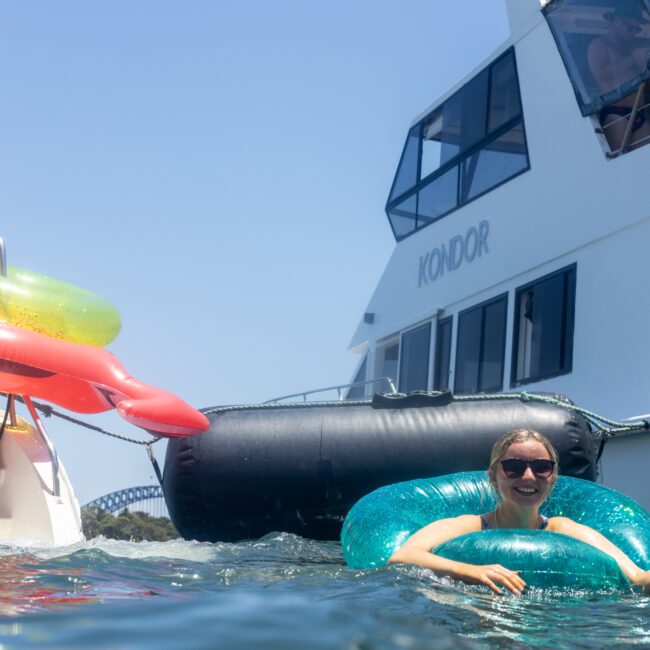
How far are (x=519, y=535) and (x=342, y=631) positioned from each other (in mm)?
1492

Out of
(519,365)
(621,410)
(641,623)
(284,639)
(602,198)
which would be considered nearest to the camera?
(284,639)

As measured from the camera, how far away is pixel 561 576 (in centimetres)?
390

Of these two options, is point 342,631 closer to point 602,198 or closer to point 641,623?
point 641,623

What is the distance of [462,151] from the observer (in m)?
10.7

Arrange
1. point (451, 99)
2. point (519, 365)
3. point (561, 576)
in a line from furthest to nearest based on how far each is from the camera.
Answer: point (451, 99)
point (519, 365)
point (561, 576)

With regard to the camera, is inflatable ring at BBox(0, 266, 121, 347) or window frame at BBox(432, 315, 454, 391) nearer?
inflatable ring at BBox(0, 266, 121, 347)

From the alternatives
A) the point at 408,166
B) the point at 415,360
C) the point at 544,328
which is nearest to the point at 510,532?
Answer: the point at 544,328

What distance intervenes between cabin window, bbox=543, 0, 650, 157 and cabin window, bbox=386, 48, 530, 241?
0.94m

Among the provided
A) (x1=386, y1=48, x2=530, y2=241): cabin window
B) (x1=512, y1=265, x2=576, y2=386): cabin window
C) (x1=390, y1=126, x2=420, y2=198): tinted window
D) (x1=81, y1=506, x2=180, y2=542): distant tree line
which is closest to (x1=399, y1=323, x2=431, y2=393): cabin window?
(x1=386, y1=48, x2=530, y2=241): cabin window

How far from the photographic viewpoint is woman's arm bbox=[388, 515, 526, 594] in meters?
3.78

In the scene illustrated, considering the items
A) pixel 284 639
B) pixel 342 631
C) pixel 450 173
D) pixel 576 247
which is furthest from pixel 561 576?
pixel 450 173

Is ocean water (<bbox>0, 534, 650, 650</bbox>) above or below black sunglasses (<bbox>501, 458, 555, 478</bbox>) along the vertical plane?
below

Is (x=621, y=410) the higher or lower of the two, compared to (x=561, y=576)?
higher

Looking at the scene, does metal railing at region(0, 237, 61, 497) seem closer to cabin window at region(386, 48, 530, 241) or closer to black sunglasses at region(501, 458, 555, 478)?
black sunglasses at region(501, 458, 555, 478)
